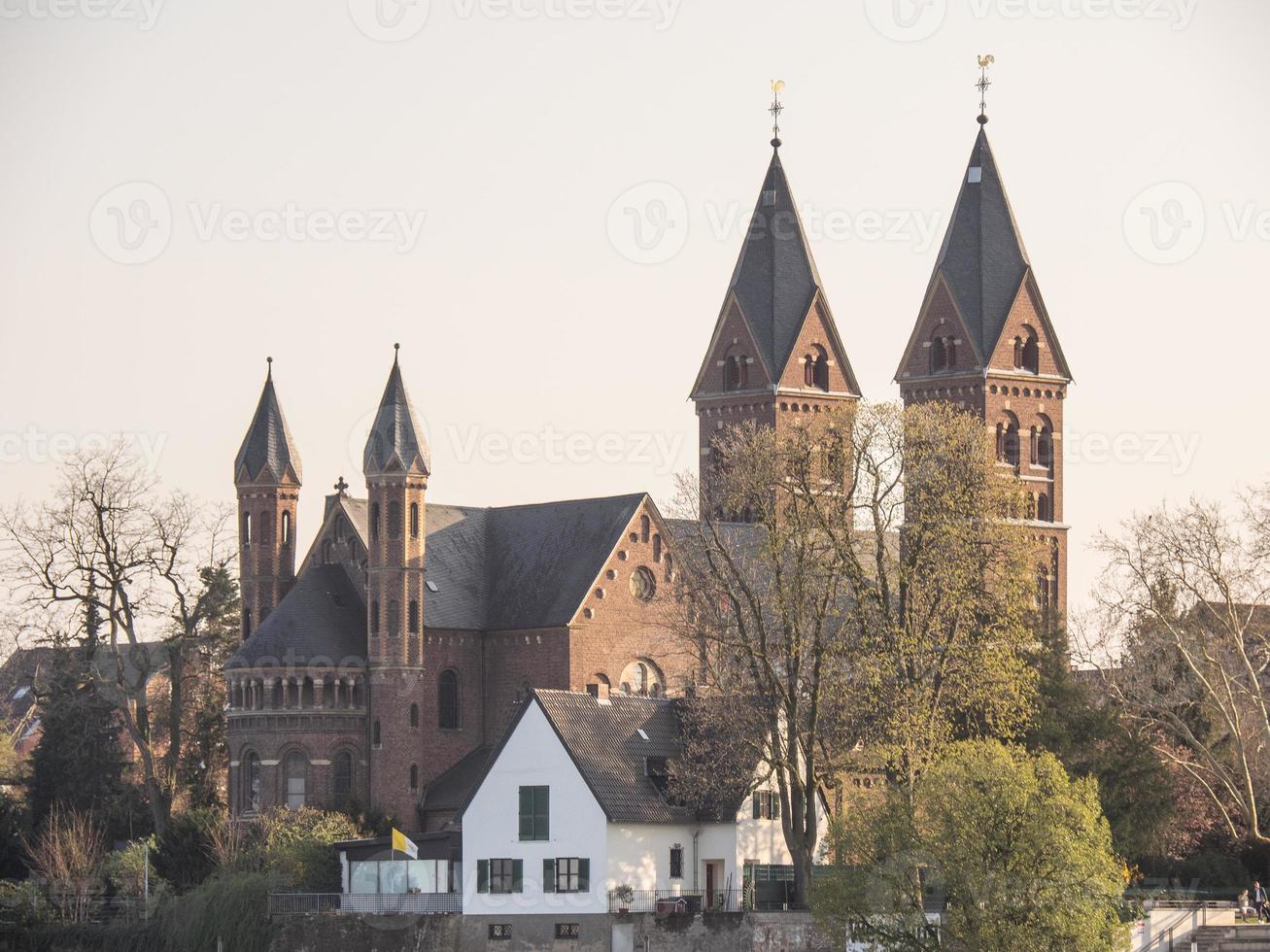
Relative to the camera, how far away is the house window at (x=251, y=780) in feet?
280

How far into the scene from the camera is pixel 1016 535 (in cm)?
6712

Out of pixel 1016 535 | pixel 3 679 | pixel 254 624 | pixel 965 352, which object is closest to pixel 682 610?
pixel 1016 535

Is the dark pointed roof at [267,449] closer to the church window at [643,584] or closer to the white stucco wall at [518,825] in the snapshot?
the church window at [643,584]

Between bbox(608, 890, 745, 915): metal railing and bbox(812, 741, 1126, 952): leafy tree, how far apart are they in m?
9.35

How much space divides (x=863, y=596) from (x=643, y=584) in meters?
23.5

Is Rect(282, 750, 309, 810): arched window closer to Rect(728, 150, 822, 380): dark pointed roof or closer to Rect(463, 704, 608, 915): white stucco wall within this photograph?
Rect(463, 704, 608, 915): white stucco wall

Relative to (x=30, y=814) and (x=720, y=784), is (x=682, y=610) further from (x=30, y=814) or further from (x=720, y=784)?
(x=30, y=814)

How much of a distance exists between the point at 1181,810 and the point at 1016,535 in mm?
15066

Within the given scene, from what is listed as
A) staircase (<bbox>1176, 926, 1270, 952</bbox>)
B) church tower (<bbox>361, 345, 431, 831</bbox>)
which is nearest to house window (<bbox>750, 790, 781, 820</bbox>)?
staircase (<bbox>1176, 926, 1270, 952</bbox>)

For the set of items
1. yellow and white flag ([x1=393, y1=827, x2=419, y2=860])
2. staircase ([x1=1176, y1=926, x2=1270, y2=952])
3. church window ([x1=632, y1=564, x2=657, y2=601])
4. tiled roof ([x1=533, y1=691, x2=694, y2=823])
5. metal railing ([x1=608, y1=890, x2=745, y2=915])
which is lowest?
staircase ([x1=1176, y1=926, x2=1270, y2=952])

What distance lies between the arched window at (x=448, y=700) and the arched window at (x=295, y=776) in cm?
535

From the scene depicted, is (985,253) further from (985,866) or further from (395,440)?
(985,866)

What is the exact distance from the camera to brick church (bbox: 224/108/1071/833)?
85188mm

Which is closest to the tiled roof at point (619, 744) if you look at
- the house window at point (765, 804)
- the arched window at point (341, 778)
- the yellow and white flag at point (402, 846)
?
the house window at point (765, 804)
